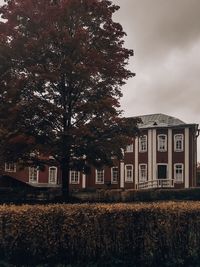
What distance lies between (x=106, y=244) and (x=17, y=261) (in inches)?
84.5

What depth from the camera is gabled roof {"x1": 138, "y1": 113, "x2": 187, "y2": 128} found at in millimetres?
50719

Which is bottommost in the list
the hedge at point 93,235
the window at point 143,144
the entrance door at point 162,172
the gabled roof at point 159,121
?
the hedge at point 93,235

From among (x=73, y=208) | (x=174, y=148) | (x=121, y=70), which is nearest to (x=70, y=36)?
(x=121, y=70)

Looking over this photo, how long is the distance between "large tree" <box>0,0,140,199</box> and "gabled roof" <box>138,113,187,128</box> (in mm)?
25672

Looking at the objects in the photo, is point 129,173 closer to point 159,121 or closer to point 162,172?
point 162,172

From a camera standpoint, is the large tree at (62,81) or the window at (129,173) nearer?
the large tree at (62,81)

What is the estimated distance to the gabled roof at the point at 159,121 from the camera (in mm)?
50719

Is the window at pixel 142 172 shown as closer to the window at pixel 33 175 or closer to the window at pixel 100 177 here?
the window at pixel 100 177

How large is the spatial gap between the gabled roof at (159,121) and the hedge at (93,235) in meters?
39.2

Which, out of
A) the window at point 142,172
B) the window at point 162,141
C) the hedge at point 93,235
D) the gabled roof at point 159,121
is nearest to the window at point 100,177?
the window at point 142,172

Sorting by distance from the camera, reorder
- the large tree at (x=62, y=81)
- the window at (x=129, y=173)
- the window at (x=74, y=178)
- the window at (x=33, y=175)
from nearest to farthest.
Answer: the large tree at (x=62, y=81), the window at (x=33, y=175), the window at (x=129, y=173), the window at (x=74, y=178)

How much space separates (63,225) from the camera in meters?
10.3

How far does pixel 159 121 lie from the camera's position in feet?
171

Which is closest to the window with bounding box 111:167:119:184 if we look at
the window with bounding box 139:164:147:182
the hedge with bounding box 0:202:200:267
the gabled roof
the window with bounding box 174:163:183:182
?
the window with bounding box 139:164:147:182
